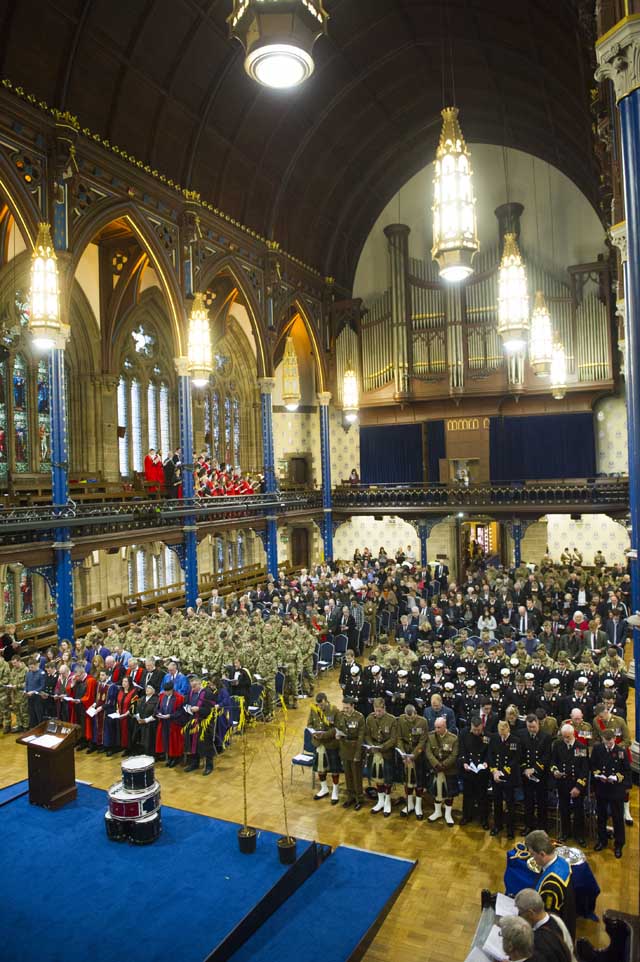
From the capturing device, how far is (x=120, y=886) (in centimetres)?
745

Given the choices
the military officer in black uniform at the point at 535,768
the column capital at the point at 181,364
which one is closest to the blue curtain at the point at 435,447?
the column capital at the point at 181,364

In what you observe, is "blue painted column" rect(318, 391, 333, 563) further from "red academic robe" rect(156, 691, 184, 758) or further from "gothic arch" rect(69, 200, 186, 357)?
"red academic robe" rect(156, 691, 184, 758)

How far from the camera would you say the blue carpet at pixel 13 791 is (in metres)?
9.65

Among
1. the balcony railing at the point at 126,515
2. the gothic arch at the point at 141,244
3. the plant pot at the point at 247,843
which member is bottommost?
the plant pot at the point at 247,843

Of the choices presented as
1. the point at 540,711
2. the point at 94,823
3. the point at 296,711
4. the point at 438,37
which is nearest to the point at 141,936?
the point at 94,823

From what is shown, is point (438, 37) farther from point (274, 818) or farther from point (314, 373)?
point (274, 818)

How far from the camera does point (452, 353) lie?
92.6 feet

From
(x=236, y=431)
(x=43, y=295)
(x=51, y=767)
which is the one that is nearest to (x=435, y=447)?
(x=236, y=431)

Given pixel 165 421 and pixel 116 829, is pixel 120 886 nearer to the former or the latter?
pixel 116 829

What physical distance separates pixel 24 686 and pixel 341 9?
21.4 m

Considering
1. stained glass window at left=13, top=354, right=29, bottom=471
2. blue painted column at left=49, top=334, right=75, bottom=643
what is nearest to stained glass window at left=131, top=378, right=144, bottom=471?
stained glass window at left=13, top=354, right=29, bottom=471

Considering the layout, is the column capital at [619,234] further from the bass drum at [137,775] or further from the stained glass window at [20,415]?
the stained glass window at [20,415]

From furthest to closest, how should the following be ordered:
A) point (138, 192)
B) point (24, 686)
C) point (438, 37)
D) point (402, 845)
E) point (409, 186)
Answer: point (409, 186) < point (438, 37) < point (138, 192) < point (24, 686) < point (402, 845)

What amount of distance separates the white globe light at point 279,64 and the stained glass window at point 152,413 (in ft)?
68.8
